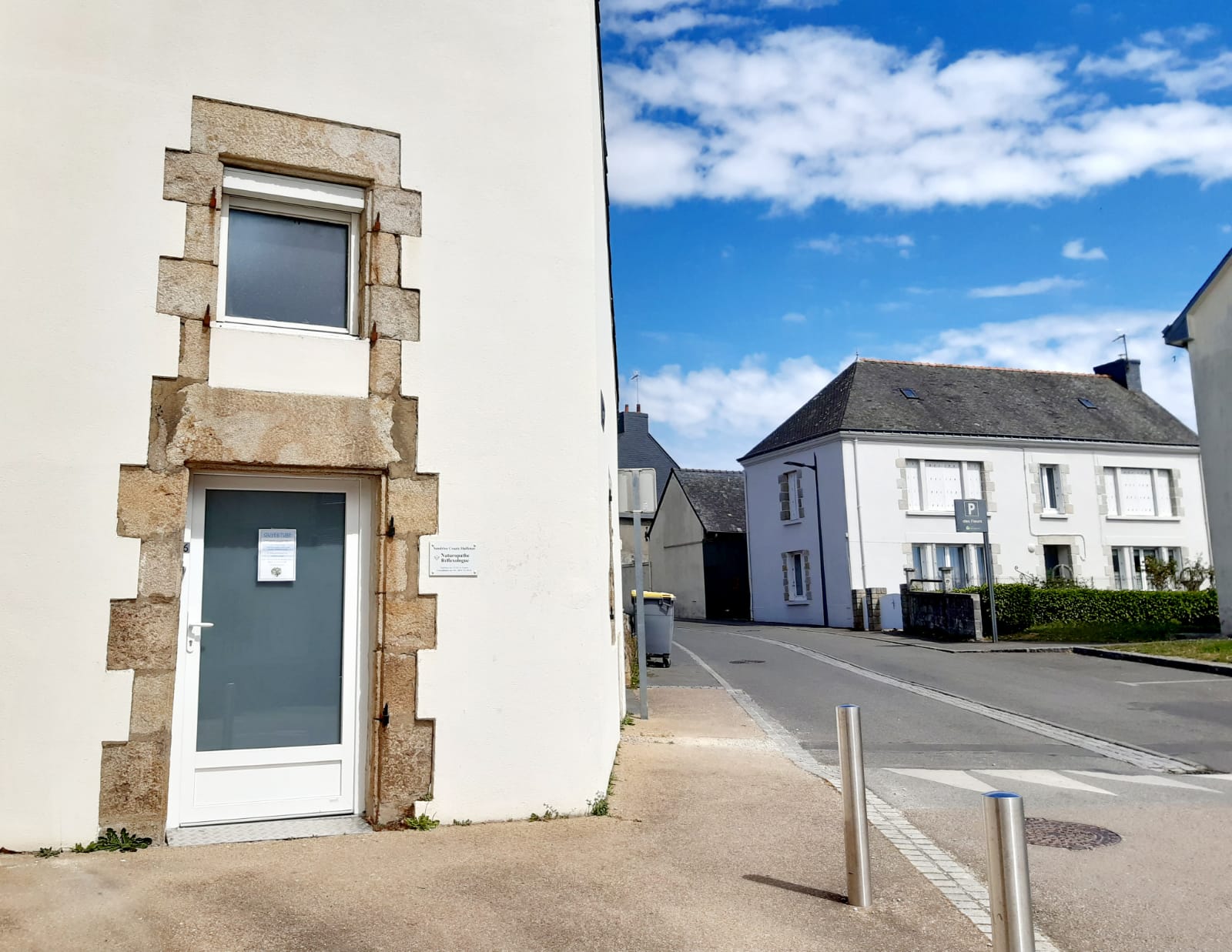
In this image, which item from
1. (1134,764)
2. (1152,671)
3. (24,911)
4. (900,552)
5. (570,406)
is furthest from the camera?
(900,552)

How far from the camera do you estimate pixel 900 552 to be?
2828 cm

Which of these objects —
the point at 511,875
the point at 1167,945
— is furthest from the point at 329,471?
the point at 1167,945

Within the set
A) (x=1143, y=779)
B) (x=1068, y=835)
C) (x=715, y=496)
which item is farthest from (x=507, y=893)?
(x=715, y=496)

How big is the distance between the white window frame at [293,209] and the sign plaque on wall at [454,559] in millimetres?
1411

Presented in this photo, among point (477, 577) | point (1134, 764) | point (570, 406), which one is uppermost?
point (570, 406)

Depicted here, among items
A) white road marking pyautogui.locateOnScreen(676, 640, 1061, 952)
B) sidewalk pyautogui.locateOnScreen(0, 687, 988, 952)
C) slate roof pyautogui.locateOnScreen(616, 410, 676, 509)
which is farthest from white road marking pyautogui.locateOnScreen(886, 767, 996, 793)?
slate roof pyautogui.locateOnScreen(616, 410, 676, 509)

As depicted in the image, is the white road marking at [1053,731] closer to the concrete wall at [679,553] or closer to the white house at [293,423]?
the white house at [293,423]

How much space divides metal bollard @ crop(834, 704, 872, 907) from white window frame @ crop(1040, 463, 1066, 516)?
28019mm

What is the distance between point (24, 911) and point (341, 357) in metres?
3.16

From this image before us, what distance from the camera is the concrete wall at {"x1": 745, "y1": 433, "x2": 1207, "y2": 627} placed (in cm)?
2808

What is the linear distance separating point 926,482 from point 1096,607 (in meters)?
6.39

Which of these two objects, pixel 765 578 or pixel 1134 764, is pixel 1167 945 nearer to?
pixel 1134 764

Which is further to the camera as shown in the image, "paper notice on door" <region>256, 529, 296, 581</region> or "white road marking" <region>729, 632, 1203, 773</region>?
"white road marking" <region>729, 632, 1203, 773</region>

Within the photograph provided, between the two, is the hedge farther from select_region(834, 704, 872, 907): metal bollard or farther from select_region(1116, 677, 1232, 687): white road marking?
select_region(834, 704, 872, 907): metal bollard
